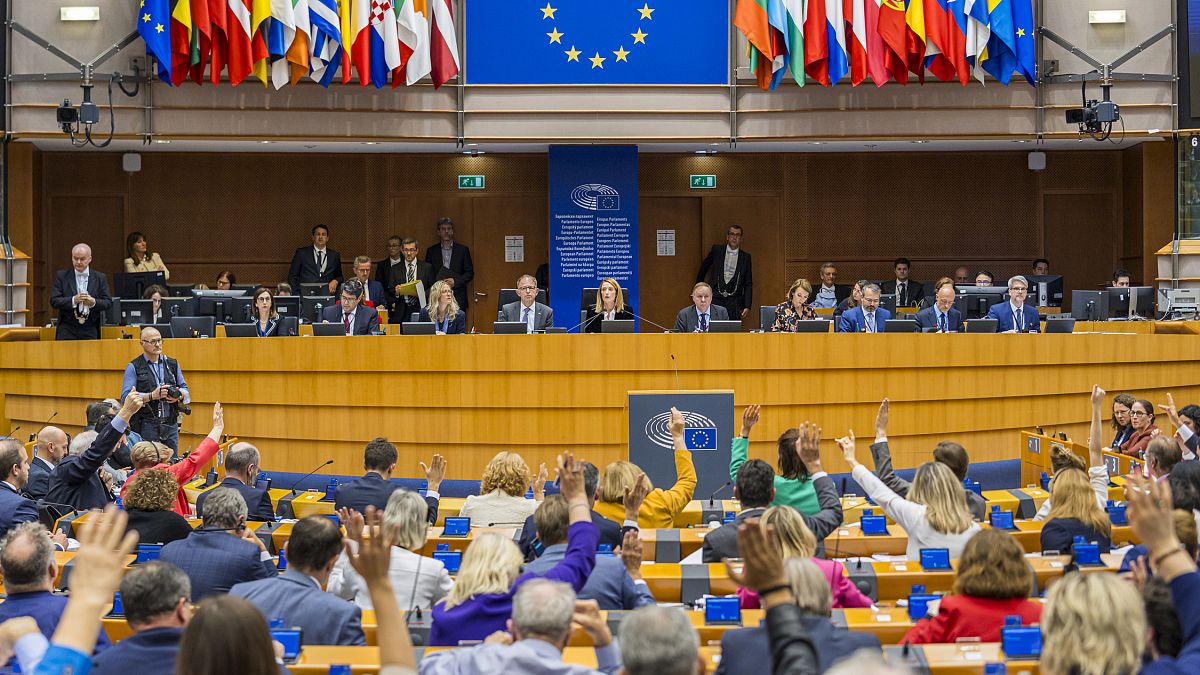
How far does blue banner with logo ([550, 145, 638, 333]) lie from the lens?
13.9 meters

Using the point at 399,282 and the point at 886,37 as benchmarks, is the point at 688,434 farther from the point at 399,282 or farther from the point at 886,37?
the point at 886,37

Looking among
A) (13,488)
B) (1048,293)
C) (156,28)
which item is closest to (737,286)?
(1048,293)

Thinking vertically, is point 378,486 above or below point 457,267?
below

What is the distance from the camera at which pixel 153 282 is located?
12391 mm

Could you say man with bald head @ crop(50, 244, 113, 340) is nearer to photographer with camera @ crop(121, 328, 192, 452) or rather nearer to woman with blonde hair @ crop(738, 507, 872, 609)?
photographer with camera @ crop(121, 328, 192, 452)

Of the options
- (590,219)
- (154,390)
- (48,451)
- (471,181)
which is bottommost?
(48,451)

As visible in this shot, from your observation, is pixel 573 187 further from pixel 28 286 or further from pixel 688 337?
pixel 28 286

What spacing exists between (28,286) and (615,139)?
642cm

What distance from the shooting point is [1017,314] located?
36.7 feet

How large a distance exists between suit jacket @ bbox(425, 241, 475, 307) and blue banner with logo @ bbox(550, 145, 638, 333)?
41.9 inches

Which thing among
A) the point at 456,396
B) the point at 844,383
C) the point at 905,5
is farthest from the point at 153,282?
the point at 905,5

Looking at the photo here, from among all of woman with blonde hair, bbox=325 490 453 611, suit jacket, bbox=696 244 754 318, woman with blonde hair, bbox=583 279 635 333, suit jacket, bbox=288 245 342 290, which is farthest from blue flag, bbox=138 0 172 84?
woman with blonde hair, bbox=325 490 453 611

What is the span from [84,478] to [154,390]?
99.5 inches

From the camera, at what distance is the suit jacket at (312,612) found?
4.11 metres
